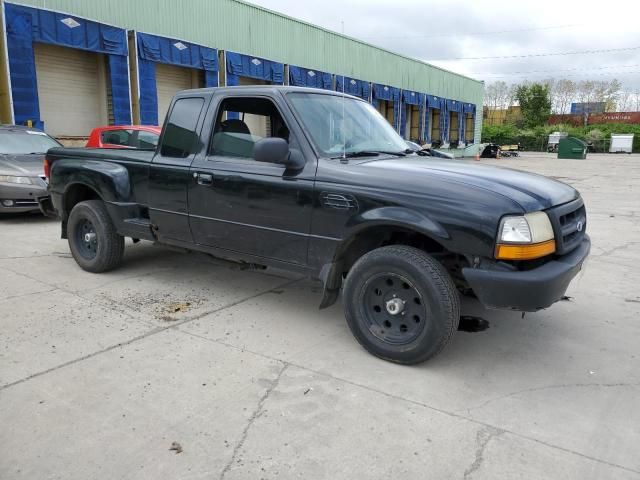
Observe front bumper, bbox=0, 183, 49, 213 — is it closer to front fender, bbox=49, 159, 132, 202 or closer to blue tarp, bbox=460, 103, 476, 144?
front fender, bbox=49, 159, 132, 202

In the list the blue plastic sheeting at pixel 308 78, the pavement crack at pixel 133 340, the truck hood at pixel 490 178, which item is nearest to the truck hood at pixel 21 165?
the pavement crack at pixel 133 340

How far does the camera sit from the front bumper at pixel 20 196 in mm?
8500

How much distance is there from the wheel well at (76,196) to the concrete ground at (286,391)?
1054 millimetres

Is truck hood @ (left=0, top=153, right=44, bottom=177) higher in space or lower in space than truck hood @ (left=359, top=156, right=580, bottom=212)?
lower

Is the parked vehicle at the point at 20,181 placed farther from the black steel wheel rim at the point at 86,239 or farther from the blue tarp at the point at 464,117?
the blue tarp at the point at 464,117

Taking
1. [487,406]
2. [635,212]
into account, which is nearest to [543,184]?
[487,406]

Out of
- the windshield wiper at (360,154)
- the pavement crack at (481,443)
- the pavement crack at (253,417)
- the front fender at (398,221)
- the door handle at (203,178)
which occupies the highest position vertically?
the windshield wiper at (360,154)

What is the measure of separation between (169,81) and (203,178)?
635 inches

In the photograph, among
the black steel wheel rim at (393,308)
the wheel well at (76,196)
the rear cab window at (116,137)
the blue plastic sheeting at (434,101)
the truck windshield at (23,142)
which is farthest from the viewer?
the blue plastic sheeting at (434,101)

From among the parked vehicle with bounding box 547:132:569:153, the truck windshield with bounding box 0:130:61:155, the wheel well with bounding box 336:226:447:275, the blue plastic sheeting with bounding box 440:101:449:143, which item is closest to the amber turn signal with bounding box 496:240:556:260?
the wheel well with bounding box 336:226:447:275

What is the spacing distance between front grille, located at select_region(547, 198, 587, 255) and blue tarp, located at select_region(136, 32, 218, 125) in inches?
632

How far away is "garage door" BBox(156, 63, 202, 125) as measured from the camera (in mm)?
18516

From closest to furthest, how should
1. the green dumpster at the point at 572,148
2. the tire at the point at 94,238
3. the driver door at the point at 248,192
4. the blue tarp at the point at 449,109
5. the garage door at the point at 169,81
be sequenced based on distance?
the driver door at the point at 248,192 < the tire at the point at 94,238 < the garage door at the point at 169,81 < the blue tarp at the point at 449,109 < the green dumpster at the point at 572,148

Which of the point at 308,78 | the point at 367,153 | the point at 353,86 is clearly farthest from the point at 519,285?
the point at 353,86
